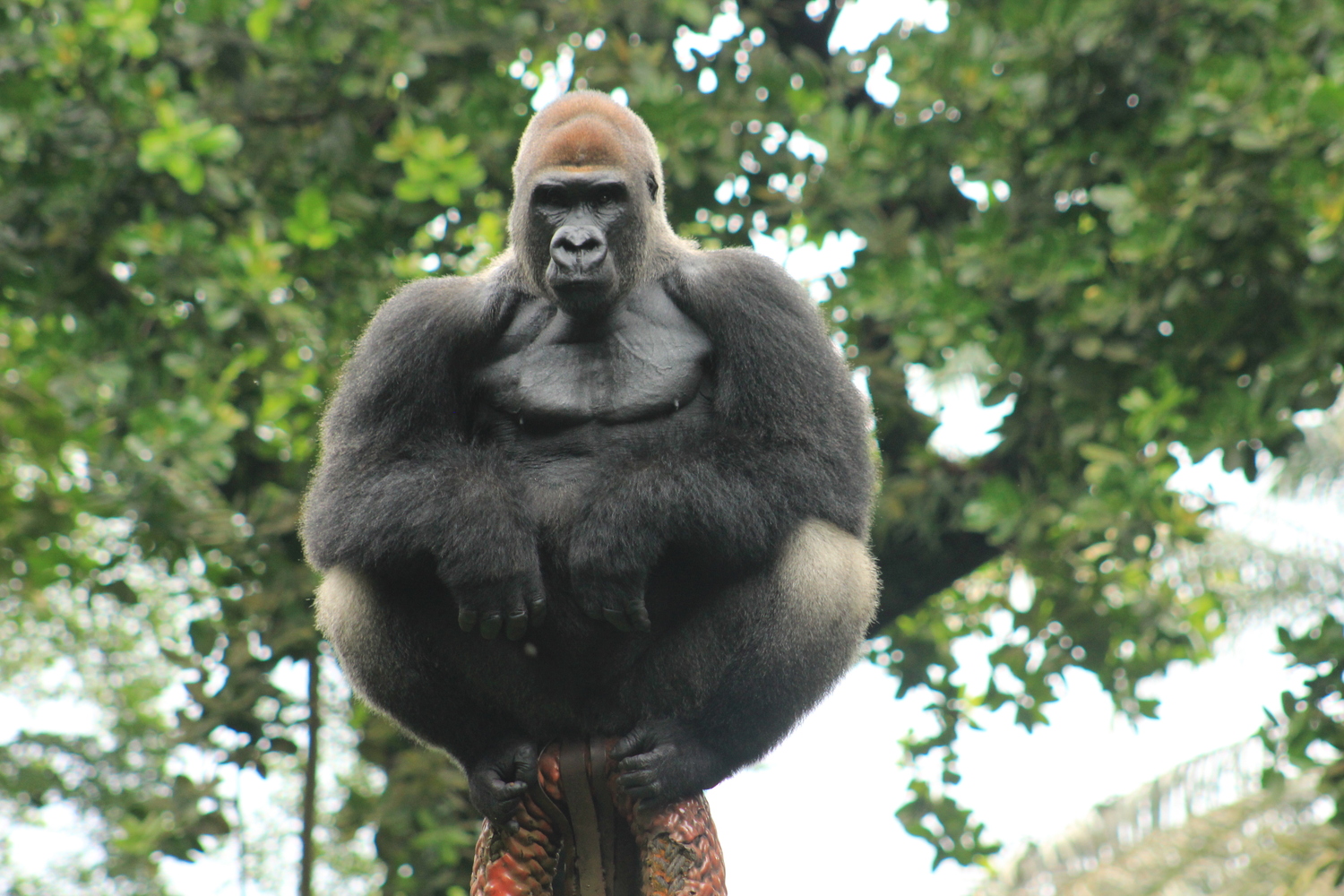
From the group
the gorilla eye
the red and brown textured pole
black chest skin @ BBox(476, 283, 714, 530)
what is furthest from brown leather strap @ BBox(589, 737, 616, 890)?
the gorilla eye

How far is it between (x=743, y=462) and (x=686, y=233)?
2.91 meters

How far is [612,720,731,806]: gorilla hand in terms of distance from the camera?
8.14 feet

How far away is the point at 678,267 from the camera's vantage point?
274cm

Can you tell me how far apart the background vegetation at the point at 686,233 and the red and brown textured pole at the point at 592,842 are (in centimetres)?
224

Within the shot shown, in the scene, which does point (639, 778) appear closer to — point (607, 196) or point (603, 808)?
point (603, 808)

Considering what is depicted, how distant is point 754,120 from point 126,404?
253 cm

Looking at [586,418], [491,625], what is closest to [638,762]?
[491,625]

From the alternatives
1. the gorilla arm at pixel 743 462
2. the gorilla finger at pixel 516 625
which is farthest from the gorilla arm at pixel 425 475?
the gorilla arm at pixel 743 462

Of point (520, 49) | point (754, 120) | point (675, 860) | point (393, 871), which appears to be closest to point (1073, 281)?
point (754, 120)

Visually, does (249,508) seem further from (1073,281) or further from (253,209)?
(1073,281)

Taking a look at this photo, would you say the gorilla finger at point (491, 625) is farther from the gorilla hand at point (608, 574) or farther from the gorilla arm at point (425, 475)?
the gorilla hand at point (608, 574)

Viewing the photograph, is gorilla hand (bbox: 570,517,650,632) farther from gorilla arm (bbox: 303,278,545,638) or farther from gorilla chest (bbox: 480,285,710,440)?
gorilla chest (bbox: 480,285,710,440)

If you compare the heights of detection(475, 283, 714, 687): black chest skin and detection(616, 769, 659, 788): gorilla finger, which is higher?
detection(475, 283, 714, 687): black chest skin

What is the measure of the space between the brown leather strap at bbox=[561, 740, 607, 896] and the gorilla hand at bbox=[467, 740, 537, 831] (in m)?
0.06
